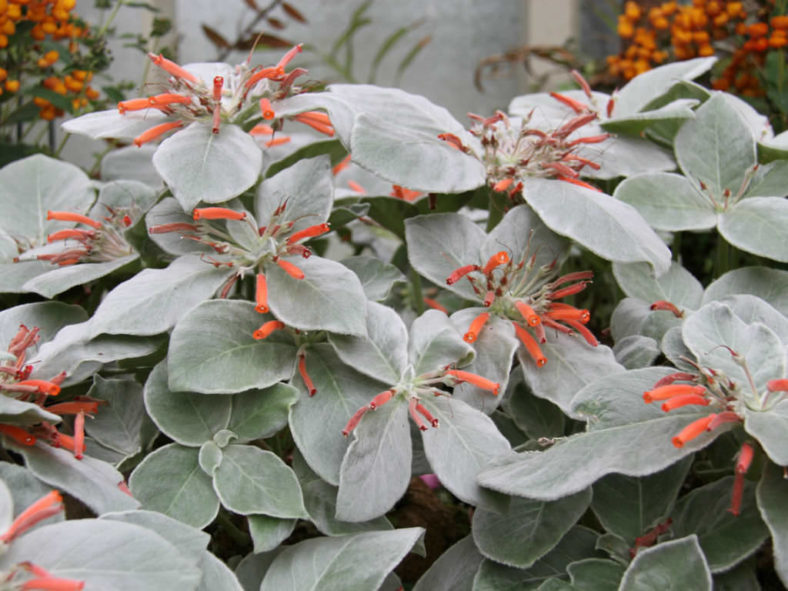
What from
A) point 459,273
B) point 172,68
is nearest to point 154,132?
point 172,68

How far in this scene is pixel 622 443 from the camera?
1.62ft

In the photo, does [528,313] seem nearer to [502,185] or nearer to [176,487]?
[502,185]

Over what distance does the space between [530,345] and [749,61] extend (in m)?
0.87

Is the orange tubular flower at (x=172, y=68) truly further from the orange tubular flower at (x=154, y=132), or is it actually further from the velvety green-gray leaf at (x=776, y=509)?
the velvety green-gray leaf at (x=776, y=509)

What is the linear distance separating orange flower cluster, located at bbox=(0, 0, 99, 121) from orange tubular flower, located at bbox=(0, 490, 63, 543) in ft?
1.97

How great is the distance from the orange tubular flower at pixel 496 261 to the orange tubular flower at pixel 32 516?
0.33 metres

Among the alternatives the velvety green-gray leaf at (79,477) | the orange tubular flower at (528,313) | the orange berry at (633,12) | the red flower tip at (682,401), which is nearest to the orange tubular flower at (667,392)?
the red flower tip at (682,401)

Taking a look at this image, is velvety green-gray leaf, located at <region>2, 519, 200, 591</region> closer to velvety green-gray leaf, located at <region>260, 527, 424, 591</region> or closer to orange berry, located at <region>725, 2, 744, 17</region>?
velvety green-gray leaf, located at <region>260, 527, 424, 591</region>

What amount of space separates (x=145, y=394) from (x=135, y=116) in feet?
0.74

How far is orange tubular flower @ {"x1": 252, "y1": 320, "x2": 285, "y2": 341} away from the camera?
551 mm

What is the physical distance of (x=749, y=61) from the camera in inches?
48.1

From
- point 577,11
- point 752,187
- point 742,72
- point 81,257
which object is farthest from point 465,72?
point 81,257

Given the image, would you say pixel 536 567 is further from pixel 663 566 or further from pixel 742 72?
pixel 742 72

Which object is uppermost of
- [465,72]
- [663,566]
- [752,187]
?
[752,187]
